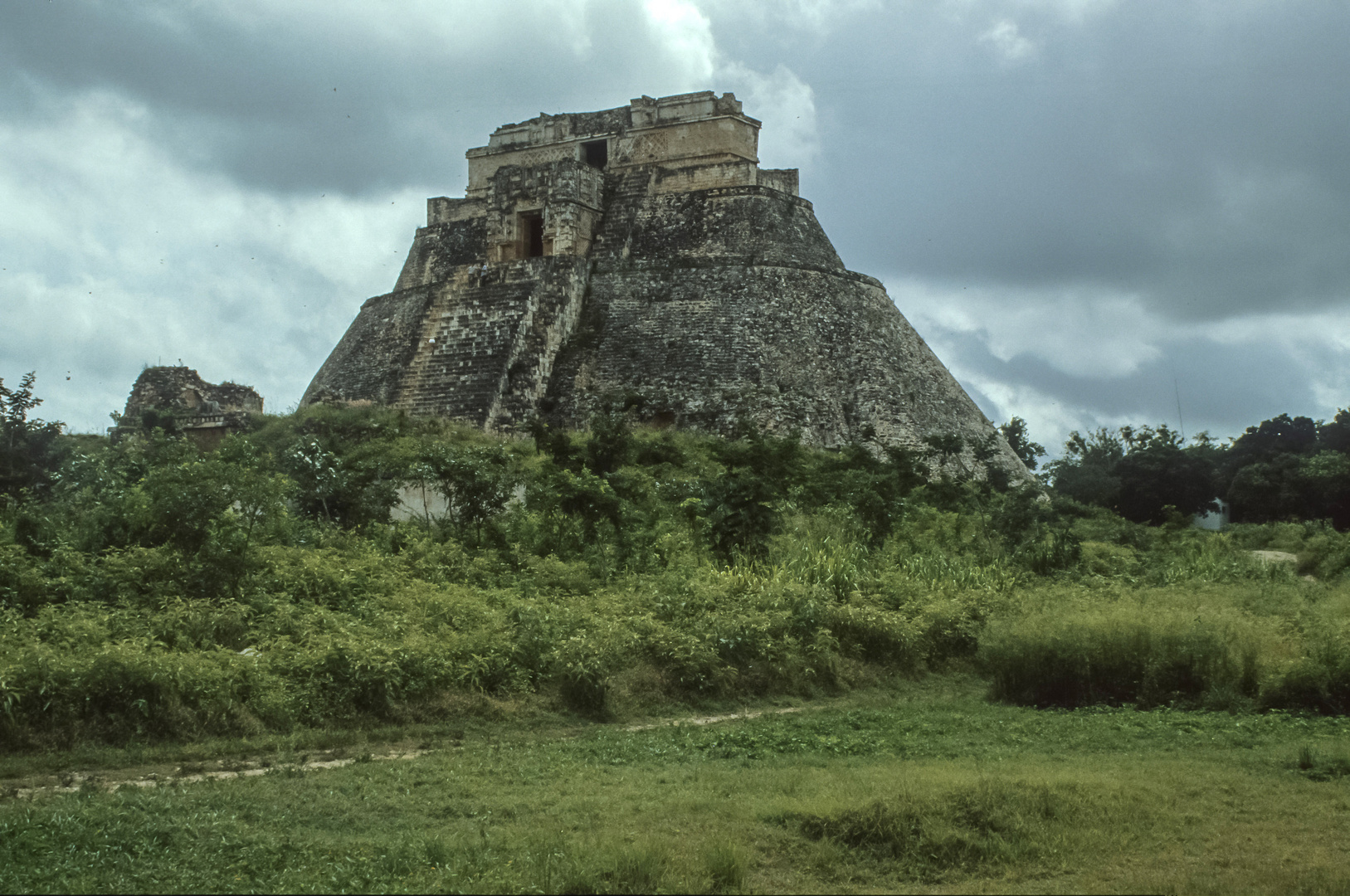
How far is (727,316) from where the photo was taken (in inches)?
879

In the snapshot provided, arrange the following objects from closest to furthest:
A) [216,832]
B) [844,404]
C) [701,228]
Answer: [216,832]
[844,404]
[701,228]

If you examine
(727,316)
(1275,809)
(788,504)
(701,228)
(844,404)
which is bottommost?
(1275,809)

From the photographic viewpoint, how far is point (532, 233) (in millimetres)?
25203

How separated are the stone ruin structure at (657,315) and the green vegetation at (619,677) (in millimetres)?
4546

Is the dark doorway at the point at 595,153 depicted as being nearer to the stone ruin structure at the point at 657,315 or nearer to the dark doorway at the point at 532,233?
the stone ruin structure at the point at 657,315

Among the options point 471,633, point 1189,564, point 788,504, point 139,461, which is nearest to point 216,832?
point 471,633

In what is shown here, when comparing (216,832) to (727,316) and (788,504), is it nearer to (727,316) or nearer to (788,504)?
(788,504)

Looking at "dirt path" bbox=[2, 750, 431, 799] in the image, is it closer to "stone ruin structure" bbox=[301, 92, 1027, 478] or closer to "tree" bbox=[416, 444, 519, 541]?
"tree" bbox=[416, 444, 519, 541]

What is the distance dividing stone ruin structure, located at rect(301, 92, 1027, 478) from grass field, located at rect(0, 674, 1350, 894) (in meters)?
13.0

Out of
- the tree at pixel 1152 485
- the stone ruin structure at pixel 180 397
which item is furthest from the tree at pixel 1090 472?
the stone ruin structure at pixel 180 397

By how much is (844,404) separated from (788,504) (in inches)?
263

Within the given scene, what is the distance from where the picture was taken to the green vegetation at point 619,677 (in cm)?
563

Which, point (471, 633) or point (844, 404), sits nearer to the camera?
point (471, 633)

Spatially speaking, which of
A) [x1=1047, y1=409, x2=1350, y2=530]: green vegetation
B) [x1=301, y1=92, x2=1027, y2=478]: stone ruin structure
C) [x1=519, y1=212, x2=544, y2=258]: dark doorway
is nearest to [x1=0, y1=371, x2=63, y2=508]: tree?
[x1=301, y1=92, x2=1027, y2=478]: stone ruin structure
